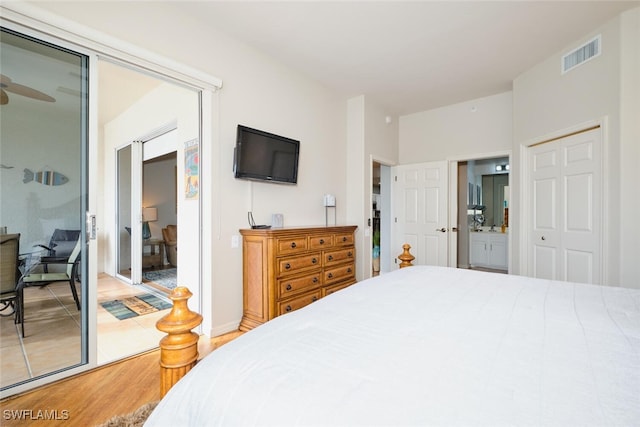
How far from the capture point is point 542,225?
3490 millimetres

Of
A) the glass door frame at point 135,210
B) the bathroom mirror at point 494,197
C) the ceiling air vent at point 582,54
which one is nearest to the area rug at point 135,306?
the glass door frame at point 135,210

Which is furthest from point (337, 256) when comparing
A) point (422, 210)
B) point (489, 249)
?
point (489, 249)

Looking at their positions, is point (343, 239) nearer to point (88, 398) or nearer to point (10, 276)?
point (88, 398)

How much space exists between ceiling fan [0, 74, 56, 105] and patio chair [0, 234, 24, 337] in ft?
2.73

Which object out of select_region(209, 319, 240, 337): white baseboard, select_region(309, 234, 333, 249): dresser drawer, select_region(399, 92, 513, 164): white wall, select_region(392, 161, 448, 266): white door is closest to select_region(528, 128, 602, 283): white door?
select_region(399, 92, 513, 164): white wall

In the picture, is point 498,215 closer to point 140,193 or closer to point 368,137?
point 368,137

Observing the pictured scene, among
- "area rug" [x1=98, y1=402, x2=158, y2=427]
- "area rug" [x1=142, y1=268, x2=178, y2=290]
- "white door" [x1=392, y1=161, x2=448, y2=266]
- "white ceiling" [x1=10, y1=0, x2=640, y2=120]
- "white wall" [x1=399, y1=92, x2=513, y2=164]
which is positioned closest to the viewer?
"area rug" [x1=98, y1=402, x2=158, y2=427]

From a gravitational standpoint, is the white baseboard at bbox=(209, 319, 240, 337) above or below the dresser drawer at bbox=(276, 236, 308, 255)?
below

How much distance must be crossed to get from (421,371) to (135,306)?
3.68m

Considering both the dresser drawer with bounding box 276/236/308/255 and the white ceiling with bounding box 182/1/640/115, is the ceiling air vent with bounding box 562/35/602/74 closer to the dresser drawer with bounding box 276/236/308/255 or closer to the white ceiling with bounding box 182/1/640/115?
the white ceiling with bounding box 182/1/640/115

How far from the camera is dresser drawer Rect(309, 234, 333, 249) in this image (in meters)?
3.00

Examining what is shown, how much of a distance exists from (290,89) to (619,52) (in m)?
3.08

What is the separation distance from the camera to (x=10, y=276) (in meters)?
1.81

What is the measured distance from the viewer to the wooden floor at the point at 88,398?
156 cm
